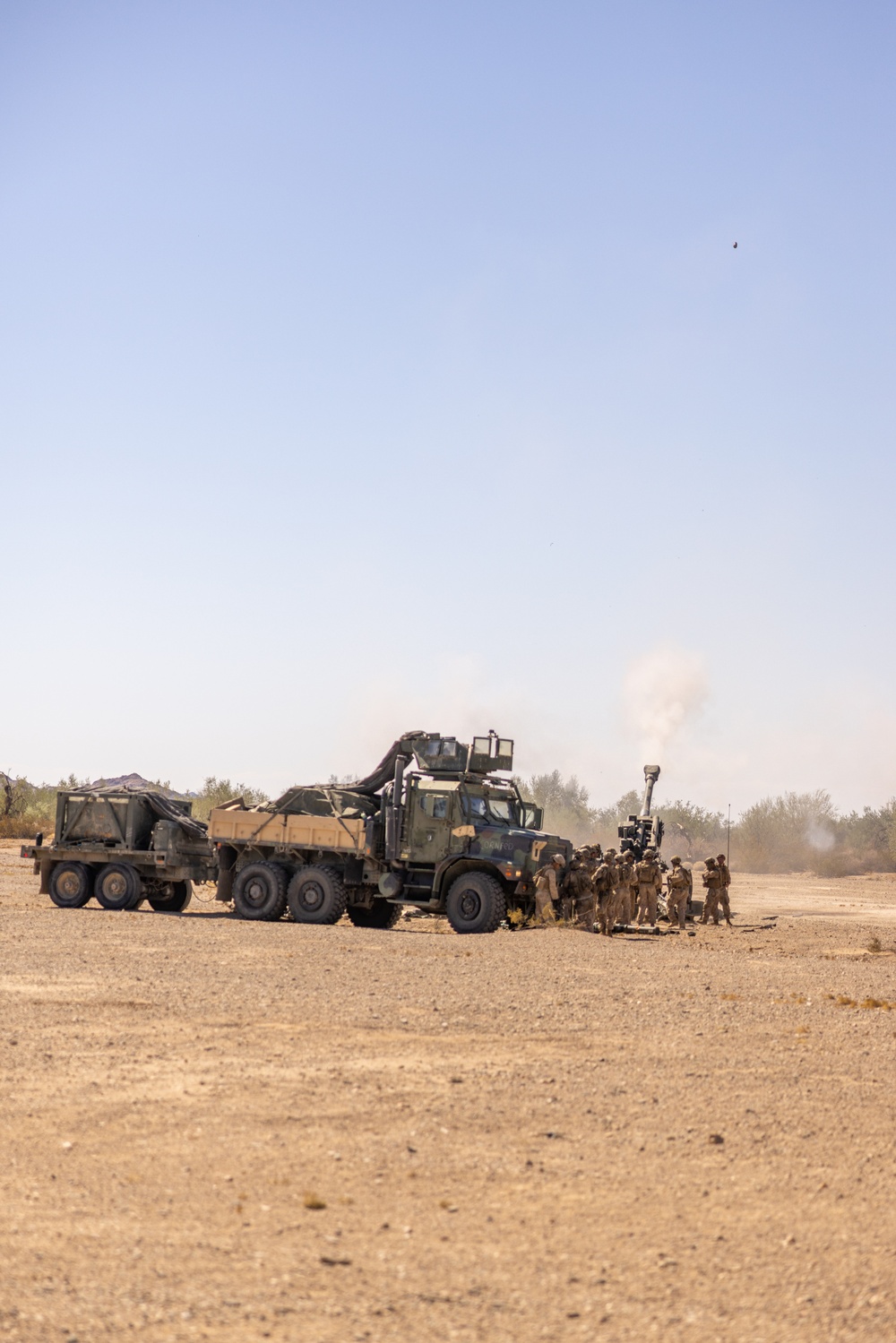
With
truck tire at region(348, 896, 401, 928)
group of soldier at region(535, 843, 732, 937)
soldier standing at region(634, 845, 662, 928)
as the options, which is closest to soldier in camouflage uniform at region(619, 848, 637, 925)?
group of soldier at region(535, 843, 732, 937)

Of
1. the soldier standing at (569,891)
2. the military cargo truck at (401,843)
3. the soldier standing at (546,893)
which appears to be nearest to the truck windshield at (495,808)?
the military cargo truck at (401,843)

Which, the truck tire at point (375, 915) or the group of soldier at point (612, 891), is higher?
the group of soldier at point (612, 891)

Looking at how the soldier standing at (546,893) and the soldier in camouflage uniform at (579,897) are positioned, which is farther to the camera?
the soldier in camouflage uniform at (579,897)

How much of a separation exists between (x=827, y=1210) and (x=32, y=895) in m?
21.7

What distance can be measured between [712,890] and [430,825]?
6.61 meters

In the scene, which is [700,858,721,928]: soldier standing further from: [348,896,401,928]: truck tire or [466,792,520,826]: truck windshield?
[348,896,401,928]: truck tire

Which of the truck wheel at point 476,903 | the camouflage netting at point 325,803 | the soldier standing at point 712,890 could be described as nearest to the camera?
the truck wheel at point 476,903

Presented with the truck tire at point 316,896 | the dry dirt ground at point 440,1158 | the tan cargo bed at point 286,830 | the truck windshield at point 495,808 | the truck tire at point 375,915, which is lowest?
the dry dirt ground at point 440,1158

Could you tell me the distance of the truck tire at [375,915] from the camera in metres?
22.3

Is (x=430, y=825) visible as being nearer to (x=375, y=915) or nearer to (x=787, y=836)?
(x=375, y=915)

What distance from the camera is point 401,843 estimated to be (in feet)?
67.5

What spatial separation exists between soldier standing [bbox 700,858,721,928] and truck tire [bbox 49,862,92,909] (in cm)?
1091

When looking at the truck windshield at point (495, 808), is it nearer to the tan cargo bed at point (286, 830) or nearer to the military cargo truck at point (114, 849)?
the tan cargo bed at point (286, 830)

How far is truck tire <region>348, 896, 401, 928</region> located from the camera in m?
22.3
